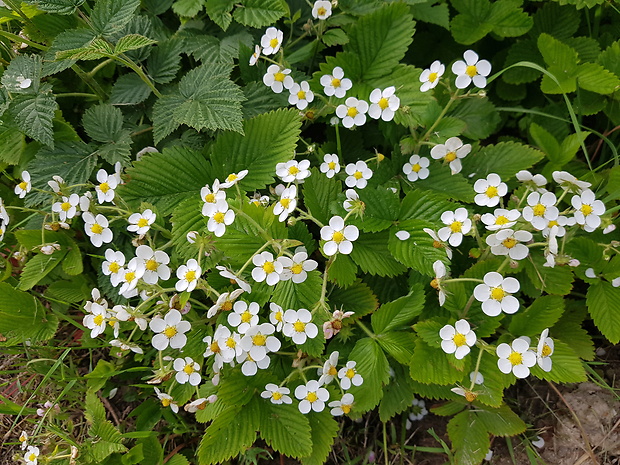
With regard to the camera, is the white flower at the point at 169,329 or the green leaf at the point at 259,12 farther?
the green leaf at the point at 259,12

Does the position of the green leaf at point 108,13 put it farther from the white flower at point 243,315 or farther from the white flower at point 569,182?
→ the white flower at point 569,182

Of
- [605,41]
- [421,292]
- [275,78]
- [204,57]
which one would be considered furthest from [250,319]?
[605,41]

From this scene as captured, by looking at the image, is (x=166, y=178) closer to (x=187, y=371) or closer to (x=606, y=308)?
(x=187, y=371)

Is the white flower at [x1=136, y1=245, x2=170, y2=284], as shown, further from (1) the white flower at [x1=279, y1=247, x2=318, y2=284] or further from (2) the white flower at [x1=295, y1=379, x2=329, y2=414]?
(2) the white flower at [x1=295, y1=379, x2=329, y2=414]

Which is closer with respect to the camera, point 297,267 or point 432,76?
point 297,267

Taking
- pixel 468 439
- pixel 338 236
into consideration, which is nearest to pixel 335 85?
pixel 338 236

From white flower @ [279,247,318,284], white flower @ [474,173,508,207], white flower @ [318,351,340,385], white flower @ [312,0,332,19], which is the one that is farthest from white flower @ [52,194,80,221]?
white flower @ [474,173,508,207]

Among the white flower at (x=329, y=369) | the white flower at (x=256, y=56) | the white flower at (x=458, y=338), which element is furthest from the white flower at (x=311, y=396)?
the white flower at (x=256, y=56)
